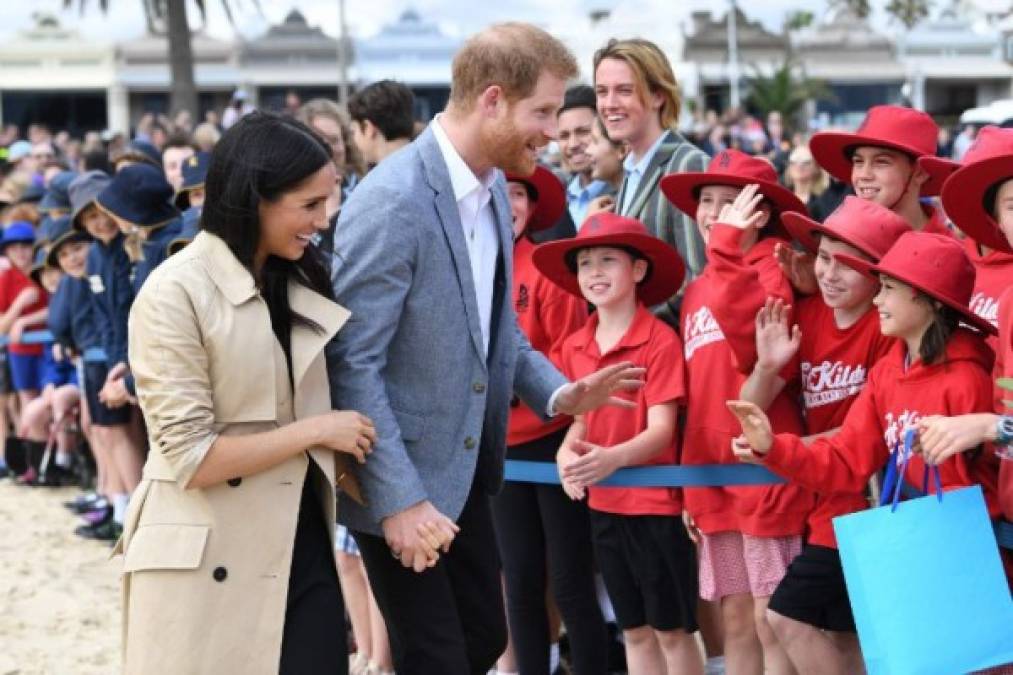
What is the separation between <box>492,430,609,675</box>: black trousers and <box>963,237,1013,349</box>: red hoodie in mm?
1712

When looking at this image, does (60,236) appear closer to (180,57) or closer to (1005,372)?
(1005,372)

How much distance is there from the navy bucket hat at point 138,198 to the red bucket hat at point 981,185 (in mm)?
4803

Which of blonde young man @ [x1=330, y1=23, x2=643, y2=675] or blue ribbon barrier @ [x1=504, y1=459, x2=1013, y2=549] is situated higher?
blonde young man @ [x1=330, y1=23, x2=643, y2=675]

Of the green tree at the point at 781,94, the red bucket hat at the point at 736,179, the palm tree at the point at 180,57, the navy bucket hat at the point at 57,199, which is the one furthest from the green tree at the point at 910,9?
the red bucket hat at the point at 736,179

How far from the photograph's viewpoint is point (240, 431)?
3.68 m

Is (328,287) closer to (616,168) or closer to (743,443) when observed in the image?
(743,443)

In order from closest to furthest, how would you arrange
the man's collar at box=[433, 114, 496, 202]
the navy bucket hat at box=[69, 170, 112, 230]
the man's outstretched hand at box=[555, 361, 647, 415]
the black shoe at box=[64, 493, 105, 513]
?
the man's collar at box=[433, 114, 496, 202]
the man's outstretched hand at box=[555, 361, 647, 415]
the navy bucket hat at box=[69, 170, 112, 230]
the black shoe at box=[64, 493, 105, 513]

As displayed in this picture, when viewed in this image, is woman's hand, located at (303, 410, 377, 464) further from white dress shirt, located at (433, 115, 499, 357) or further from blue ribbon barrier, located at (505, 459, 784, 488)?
blue ribbon barrier, located at (505, 459, 784, 488)

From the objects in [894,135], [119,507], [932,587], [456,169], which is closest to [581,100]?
[894,135]

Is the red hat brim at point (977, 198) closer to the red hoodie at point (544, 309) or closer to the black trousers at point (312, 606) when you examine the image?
the red hoodie at point (544, 309)

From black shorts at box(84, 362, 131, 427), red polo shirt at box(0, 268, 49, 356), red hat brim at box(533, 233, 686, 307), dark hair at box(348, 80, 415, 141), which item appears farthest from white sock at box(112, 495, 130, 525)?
red hat brim at box(533, 233, 686, 307)

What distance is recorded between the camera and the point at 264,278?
3.78 meters

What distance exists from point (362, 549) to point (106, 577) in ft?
15.3

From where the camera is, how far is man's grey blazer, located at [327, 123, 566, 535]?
3.85m
